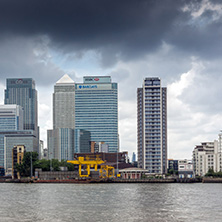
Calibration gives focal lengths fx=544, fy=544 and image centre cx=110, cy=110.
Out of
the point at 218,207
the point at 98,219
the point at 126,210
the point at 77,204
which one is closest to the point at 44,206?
the point at 77,204

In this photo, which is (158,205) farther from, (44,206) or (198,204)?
(44,206)

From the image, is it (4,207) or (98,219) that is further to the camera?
(4,207)

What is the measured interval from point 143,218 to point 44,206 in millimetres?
22486

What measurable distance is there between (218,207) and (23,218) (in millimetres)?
31234

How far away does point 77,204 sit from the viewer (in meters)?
86.8

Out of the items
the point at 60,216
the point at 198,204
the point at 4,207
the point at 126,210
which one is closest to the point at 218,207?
the point at 198,204

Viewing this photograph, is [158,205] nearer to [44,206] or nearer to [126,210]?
[126,210]

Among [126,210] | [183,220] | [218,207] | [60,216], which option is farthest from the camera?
[218,207]

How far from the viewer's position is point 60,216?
69500mm

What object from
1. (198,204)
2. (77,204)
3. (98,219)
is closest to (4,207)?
(77,204)

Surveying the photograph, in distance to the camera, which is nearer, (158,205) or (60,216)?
(60,216)

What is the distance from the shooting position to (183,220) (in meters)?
65.2

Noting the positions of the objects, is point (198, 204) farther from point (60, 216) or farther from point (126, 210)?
point (60, 216)

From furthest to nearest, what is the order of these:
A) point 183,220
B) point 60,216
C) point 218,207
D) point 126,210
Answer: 1. point 218,207
2. point 126,210
3. point 60,216
4. point 183,220
